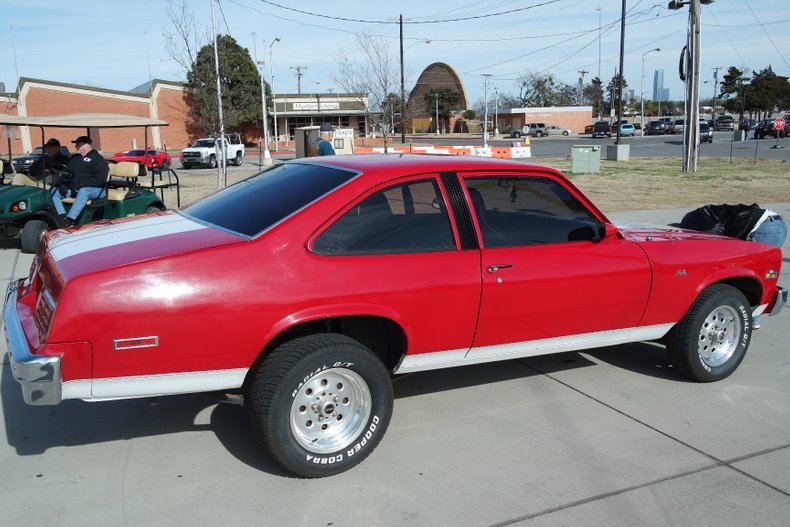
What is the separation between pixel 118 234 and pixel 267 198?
87cm

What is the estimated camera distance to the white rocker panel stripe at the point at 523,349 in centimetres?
392

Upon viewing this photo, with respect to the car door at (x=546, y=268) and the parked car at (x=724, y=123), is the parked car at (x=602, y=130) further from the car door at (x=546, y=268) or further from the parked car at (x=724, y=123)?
the car door at (x=546, y=268)

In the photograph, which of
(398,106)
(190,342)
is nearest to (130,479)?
(190,342)

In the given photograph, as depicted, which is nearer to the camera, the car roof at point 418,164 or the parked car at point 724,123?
the car roof at point 418,164

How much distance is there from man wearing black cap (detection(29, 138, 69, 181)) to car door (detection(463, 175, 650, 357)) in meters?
8.50

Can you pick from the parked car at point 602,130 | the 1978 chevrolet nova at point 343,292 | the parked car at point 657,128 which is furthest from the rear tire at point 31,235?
the parked car at point 657,128

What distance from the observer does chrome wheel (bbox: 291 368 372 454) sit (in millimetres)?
3488

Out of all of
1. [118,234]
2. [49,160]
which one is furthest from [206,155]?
[118,234]

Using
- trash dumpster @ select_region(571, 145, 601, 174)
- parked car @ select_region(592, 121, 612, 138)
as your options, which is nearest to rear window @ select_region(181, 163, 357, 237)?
trash dumpster @ select_region(571, 145, 601, 174)

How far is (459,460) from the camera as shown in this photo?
12.4ft

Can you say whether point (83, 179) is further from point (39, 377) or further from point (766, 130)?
point (766, 130)

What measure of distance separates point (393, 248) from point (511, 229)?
0.88 meters

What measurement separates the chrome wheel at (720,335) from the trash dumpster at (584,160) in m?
20.5

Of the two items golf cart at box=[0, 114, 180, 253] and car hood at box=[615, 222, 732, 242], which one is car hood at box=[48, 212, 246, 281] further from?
golf cart at box=[0, 114, 180, 253]
